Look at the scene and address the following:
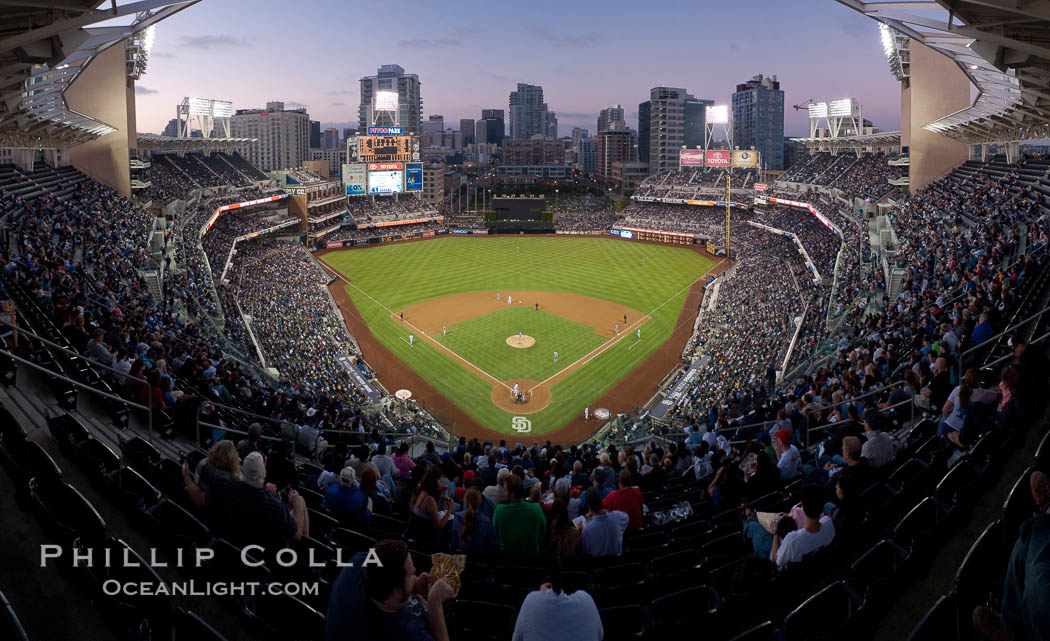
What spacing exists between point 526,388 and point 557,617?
24236 mm

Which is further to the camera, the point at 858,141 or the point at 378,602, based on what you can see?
the point at 858,141

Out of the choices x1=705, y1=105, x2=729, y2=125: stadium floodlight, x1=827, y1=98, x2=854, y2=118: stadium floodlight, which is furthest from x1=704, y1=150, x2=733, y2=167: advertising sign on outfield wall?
x1=827, y1=98, x2=854, y2=118: stadium floodlight

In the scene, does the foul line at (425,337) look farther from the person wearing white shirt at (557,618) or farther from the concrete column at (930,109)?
the concrete column at (930,109)

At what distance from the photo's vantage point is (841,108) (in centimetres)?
5500

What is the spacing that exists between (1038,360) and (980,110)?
88.0 feet

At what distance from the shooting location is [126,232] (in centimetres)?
2742

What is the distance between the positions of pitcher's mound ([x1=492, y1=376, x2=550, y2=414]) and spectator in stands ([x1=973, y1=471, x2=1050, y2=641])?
22.5 m

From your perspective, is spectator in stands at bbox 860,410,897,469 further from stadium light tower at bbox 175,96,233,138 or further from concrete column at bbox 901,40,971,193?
stadium light tower at bbox 175,96,233,138

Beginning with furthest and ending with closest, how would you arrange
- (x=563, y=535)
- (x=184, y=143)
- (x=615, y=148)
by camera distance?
1. (x=615, y=148)
2. (x=184, y=143)
3. (x=563, y=535)

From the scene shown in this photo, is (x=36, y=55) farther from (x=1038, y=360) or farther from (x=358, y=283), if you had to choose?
(x=358, y=283)

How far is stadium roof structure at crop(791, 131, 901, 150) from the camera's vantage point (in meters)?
47.3

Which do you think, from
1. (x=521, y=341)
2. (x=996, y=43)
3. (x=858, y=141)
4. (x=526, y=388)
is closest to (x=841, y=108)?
(x=858, y=141)

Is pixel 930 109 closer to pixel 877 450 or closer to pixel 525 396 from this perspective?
pixel 525 396

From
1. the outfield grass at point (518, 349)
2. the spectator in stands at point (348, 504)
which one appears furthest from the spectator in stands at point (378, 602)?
the outfield grass at point (518, 349)
